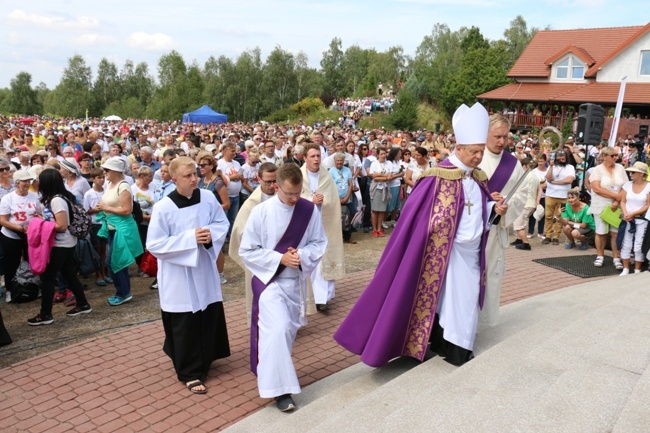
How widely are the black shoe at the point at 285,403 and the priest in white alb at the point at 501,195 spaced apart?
189 centimetres

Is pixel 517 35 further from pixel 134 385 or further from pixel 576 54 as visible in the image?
pixel 134 385

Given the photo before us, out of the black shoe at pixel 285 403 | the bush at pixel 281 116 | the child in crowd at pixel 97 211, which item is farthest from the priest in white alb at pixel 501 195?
the bush at pixel 281 116

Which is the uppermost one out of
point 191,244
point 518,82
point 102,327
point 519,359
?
point 518,82

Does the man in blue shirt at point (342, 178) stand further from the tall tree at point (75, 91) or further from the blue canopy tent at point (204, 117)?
the tall tree at point (75, 91)

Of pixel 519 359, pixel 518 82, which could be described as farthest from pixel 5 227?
pixel 518 82

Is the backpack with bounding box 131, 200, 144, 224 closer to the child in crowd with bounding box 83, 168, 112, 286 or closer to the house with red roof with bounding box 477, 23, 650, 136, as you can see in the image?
the child in crowd with bounding box 83, 168, 112, 286

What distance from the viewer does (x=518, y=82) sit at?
149 ft

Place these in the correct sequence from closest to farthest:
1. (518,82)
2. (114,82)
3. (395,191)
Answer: (395,191) → (518,82) → (114,82)

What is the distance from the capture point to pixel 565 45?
4484 cm

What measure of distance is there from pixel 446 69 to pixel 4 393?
62332 millimetres

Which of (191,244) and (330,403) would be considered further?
(191,244)

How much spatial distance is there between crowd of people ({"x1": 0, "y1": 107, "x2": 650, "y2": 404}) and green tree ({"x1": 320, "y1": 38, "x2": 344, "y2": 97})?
78484 mm

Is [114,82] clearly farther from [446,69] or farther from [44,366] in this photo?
[44,366]

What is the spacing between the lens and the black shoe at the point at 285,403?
4555mm
